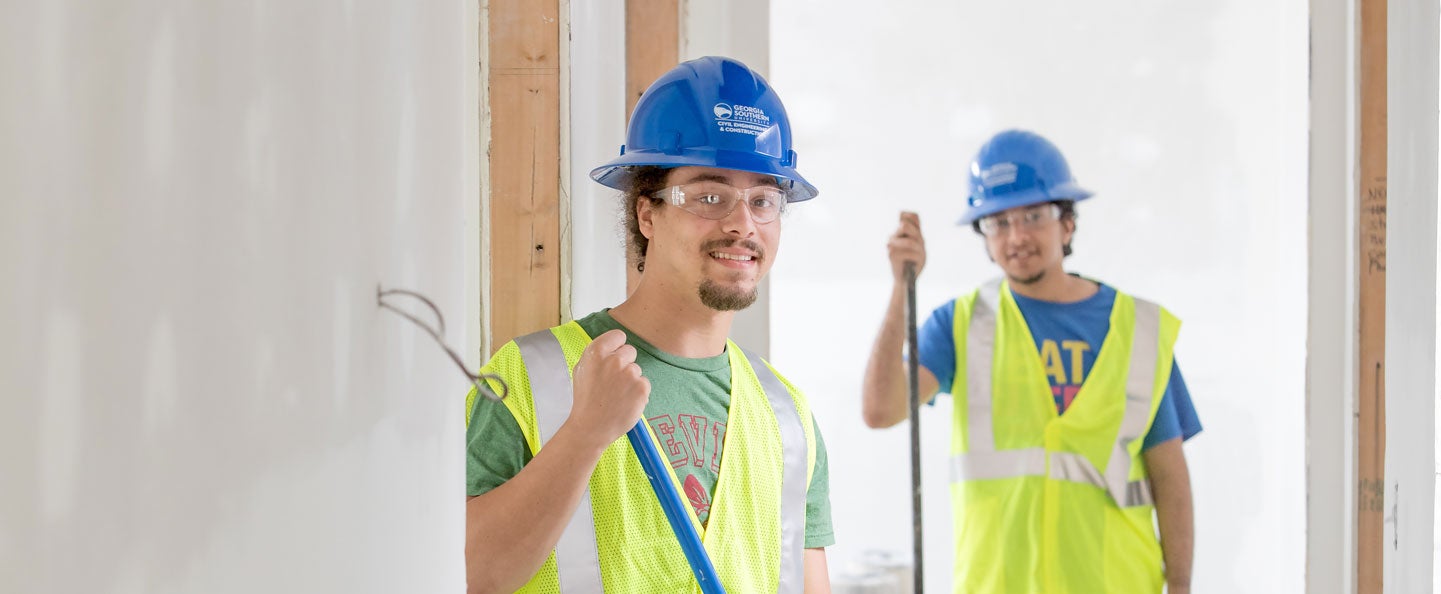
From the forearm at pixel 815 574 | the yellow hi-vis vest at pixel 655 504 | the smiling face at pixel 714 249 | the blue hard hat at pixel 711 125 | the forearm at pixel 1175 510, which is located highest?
the blue hard hat at pixel 711 125

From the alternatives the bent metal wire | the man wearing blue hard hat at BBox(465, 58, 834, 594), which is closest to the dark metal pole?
the man wearing blue hard hat at BBox(465, 58, 834, 594)

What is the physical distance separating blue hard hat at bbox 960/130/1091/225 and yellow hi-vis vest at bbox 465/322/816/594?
1.13 metres

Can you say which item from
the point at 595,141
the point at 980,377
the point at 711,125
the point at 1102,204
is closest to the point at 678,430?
the point at 711,125

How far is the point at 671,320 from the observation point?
4.06 feet

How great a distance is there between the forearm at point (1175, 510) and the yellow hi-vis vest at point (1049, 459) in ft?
0.10

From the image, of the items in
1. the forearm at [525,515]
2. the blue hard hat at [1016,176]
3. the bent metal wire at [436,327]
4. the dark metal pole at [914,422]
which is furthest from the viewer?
the blue hard hat at [1016,176]

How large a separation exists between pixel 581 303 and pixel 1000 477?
3.19ft

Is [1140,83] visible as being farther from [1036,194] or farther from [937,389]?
[937,389]

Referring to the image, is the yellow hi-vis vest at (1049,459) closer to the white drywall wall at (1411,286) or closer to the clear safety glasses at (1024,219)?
the clear safety glasses at (1024,219)

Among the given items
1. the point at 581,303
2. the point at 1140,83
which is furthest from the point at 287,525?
the point at 1140,83

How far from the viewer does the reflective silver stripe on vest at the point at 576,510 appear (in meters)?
1.06

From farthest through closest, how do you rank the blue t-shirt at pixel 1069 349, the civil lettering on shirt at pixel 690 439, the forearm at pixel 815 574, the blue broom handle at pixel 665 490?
the blue t-shirt at pixel 1069 349 → the forearm at pixel 815 574 → the civil lettering on shirt at pixel 690 439 → the blue broom handle at pixel 665 490

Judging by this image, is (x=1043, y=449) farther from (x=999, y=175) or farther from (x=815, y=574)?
(x=815, y=574)

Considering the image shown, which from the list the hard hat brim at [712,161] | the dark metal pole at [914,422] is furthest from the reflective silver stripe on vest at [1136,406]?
the hard hat brim at [712,161]
